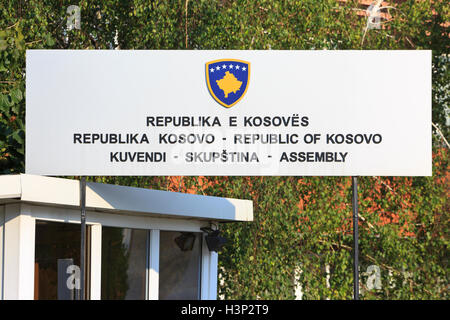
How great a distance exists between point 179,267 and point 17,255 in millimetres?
3293

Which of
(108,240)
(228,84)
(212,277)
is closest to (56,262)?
(108,240)

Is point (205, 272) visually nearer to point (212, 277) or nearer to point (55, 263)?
point (212, 277)

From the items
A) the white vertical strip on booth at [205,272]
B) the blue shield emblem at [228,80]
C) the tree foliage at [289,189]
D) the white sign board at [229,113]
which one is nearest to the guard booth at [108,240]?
the white vertical strip on booth at [205,272]

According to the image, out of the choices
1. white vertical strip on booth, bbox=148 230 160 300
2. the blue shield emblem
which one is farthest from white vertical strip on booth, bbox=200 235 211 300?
the blue shield emblem

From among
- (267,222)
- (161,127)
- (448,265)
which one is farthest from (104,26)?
(161,127)

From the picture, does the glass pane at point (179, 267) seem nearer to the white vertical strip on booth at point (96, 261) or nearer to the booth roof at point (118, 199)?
the booth roof at point (118, 199)

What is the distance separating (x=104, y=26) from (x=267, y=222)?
16.6 feet

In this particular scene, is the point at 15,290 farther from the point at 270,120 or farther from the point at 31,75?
the point at 270,120

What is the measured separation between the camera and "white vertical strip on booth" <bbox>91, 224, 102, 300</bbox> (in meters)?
9.41

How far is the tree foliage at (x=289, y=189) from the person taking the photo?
1616cm

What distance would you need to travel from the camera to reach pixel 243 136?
8.09 meters

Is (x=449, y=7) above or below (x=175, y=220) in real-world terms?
above

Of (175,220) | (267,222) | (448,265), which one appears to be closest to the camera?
(175,220)

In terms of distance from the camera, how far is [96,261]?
30.9 feet
